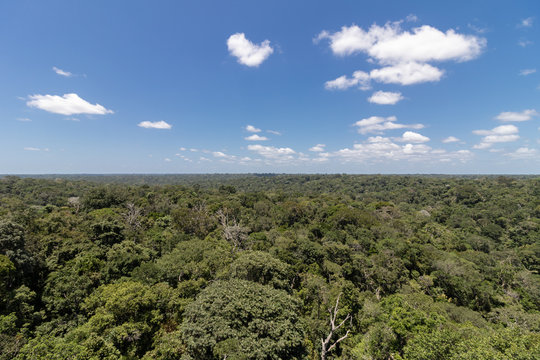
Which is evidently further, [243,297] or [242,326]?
[243,297]

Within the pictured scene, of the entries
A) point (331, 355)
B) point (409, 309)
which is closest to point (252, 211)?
point (331, 355)

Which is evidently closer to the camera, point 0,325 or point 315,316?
point 0,325

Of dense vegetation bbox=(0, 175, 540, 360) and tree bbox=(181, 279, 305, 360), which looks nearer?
tree bbox=(181, 279, 305, 360)

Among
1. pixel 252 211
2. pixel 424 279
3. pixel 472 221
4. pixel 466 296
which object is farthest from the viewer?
pixel 472 221

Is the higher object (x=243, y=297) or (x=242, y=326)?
(x=243, y=297)

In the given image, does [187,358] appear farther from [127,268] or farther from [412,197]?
[412,197]

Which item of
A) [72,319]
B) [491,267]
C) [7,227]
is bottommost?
[491,267]

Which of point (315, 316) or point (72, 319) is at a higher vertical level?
point (72, 319)

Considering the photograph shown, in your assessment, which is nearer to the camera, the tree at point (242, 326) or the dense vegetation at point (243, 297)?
the tree at point (242, 326)

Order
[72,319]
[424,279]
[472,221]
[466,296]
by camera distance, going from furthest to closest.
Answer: [472,221], [424,279], [466,296], [72,319]

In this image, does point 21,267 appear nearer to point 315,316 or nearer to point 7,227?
point 7,227
